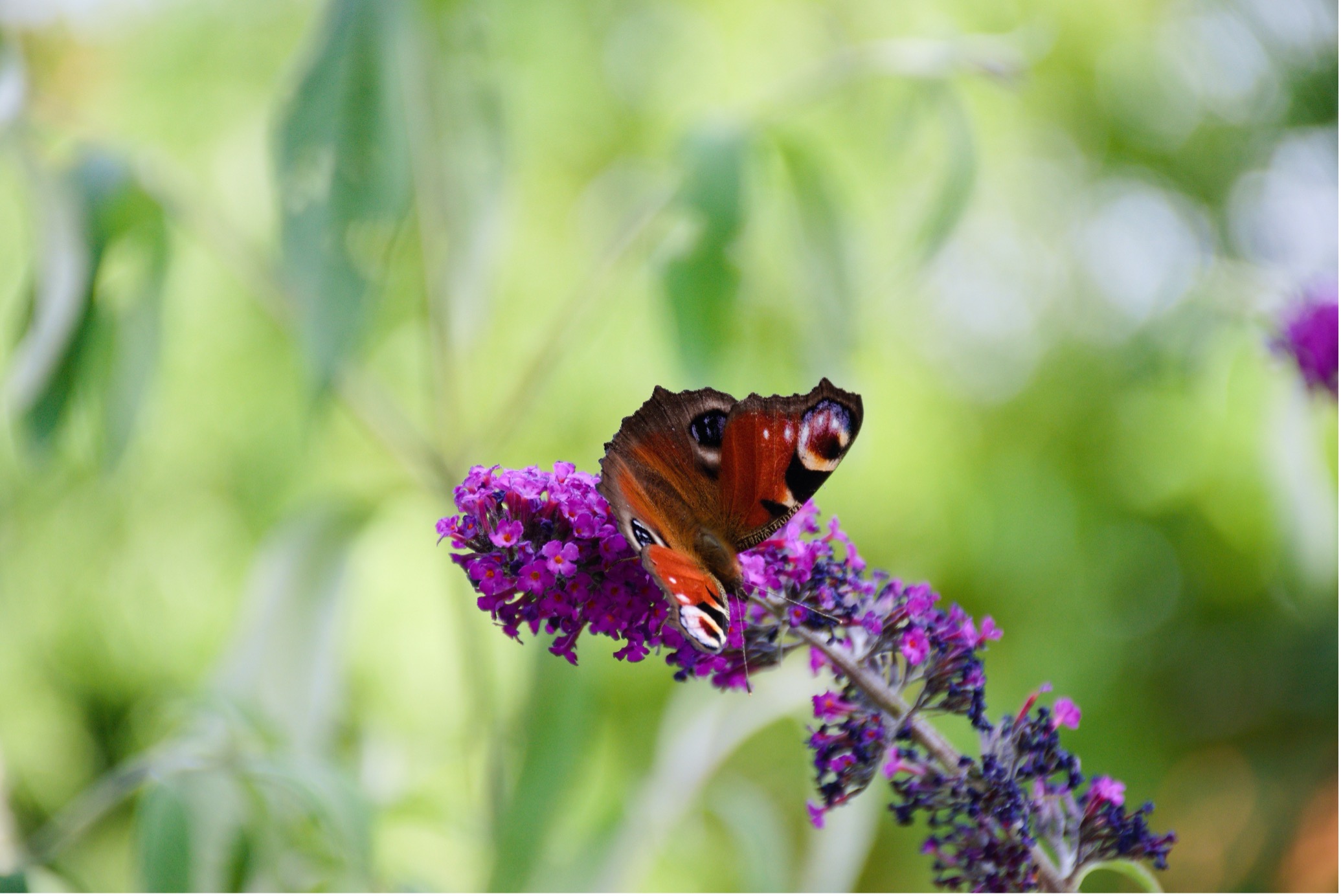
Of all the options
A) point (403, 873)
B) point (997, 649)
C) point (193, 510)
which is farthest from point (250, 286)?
point (997, 649)

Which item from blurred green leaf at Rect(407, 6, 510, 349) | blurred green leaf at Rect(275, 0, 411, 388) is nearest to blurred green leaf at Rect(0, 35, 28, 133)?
blurred green leaf at Rect(275, 0, 411, 388)

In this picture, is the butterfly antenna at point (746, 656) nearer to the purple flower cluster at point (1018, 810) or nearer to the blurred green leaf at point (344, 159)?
the purple flower cluster at point (1018, 810)

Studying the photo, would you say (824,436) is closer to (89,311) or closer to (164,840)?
(164,840)

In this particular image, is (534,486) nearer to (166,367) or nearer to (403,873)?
(403,873)

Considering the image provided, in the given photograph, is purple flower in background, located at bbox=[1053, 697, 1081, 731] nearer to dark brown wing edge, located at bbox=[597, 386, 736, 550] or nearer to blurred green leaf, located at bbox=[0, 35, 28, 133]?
dark brown wing edge, located at bbox=[597, 386, 736, 550]

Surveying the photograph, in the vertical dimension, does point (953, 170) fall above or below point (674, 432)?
above

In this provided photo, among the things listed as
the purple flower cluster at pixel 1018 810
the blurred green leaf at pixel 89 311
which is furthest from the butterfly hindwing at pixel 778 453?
the blurred green leaf at pixel 89 311

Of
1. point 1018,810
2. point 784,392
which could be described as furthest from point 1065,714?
point 784,392
